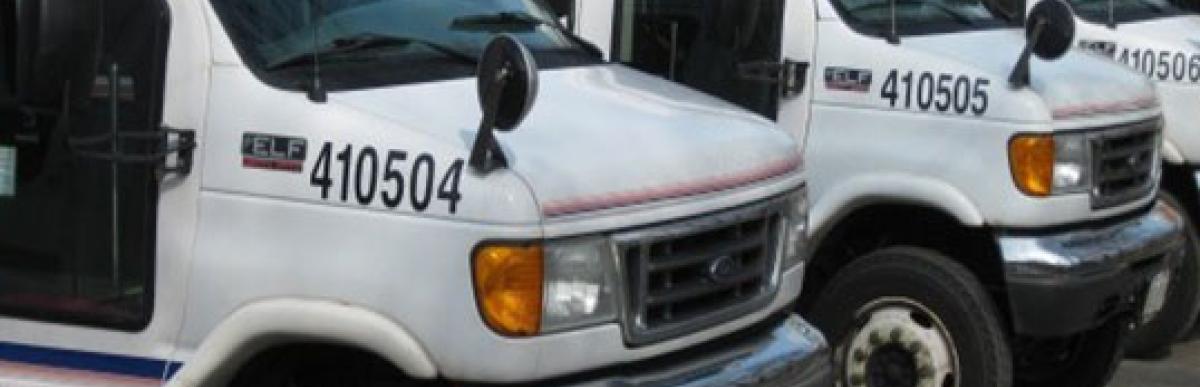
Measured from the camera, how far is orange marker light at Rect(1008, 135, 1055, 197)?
5652 mm

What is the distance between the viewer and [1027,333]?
5.74 meters

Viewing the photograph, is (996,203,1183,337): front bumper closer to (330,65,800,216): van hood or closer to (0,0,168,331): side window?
(330,65,800,216): van hood

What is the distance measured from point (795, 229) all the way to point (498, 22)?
94cm

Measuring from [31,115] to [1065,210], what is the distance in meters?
3.38

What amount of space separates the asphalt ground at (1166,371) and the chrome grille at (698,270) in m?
3.57

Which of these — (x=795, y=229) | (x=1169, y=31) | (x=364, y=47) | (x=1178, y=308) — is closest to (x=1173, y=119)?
(x=1169, y=31)

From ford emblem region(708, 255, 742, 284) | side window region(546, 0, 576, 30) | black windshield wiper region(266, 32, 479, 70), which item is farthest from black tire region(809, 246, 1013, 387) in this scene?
black windshield wiper region(266, 32, 479, 70)

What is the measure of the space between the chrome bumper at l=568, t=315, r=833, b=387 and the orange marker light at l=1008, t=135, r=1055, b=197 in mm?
1409

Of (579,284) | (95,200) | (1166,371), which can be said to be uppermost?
(95,200)

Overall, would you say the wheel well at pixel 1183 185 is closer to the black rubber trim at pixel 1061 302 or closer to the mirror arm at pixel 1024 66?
the black rubber trim at pixel 1061 302

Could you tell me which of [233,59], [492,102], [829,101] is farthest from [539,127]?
[829,101]

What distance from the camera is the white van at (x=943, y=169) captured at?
5691mm

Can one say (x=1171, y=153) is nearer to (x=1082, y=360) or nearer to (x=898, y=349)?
(x=1082, y=360)

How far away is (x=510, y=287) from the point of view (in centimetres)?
349
